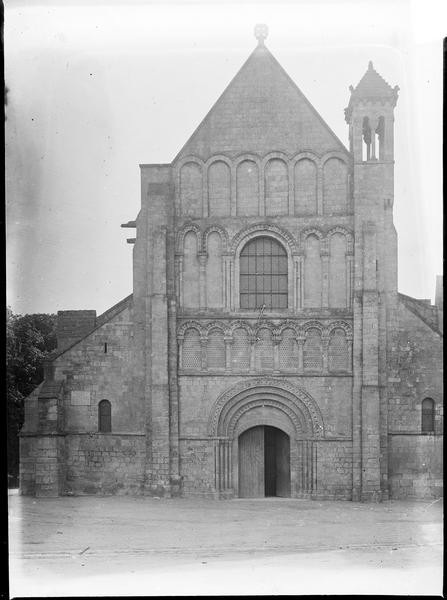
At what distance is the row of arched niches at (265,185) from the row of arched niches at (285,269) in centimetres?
67

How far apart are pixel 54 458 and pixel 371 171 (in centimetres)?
1442

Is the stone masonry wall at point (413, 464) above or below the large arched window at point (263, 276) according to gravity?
below

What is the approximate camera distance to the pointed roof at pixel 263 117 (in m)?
32.4

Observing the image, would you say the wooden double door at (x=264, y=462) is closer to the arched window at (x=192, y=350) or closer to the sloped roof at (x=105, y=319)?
the arched window at (x=192, y=350)

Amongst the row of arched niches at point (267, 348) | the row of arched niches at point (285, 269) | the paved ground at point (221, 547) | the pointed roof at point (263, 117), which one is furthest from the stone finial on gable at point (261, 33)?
the paved ground at point (221, 547)

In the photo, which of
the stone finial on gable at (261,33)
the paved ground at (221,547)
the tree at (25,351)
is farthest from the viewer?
the tree at (25,351)

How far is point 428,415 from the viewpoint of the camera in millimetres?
32344

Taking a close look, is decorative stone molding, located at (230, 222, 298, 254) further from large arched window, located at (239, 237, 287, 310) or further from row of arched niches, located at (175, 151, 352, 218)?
row of arched niches, located at (175, 151, 352, 218)

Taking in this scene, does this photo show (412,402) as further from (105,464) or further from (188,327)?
(105,464)

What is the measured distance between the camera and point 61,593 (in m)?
19.8

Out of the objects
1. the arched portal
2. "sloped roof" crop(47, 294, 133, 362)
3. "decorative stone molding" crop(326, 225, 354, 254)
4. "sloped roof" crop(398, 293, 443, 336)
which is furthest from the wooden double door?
"decorative stone molding" crop(326, 225, 354, 254)

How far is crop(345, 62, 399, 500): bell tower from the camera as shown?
104 ft

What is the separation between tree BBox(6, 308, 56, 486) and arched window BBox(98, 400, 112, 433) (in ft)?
12.5

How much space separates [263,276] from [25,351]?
434 inches
